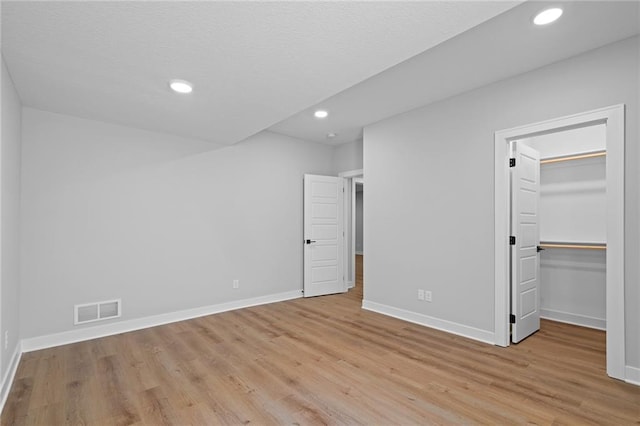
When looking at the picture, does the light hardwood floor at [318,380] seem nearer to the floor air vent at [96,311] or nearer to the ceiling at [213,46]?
the floor air vent at [96,311]

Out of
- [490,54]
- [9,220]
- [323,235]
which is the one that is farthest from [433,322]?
[9,220]

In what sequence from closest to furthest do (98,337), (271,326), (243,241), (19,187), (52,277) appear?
(19,187), (52,277), (98,337), (271,326), (243,241)

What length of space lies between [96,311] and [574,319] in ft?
18.7

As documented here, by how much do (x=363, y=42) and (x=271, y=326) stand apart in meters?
3.26

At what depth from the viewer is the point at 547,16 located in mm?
2223

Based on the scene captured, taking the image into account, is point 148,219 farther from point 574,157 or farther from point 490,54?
point 574,157

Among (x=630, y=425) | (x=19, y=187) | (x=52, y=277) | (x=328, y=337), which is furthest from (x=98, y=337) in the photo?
(x=630, y=425)

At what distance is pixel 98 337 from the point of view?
3.56 metres

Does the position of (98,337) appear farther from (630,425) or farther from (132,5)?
(630,425)

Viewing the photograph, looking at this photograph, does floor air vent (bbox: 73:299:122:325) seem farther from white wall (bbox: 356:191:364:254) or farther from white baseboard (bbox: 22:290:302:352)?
white wall (bbox: 356:191:364:254)

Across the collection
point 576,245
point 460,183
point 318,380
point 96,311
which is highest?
point 460,183

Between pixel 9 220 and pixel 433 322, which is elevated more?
pixel 9 220

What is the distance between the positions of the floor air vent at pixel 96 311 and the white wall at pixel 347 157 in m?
4.05

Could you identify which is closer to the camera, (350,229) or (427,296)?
(427,296)
